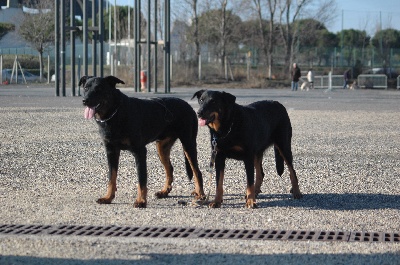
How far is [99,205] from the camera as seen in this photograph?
30.9 feet

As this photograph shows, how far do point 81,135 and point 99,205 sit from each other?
9.22 meters

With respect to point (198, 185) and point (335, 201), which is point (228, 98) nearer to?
point (198, 185)

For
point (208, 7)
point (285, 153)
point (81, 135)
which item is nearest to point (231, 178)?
point (285, 153)

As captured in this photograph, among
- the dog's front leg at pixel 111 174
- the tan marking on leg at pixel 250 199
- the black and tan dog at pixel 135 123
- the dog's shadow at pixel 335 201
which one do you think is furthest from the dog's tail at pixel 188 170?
the tan marking on leg at pixel 250 199

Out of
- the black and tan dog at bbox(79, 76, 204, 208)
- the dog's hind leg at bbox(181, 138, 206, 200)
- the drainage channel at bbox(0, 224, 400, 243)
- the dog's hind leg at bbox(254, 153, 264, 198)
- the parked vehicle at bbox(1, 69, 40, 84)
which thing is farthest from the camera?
the parked vehicle at bbox(1, 69, 40, 84)

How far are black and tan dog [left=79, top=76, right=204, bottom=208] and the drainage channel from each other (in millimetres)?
1316

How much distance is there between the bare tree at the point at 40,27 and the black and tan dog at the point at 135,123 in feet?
176

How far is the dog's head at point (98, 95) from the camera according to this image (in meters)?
9.19

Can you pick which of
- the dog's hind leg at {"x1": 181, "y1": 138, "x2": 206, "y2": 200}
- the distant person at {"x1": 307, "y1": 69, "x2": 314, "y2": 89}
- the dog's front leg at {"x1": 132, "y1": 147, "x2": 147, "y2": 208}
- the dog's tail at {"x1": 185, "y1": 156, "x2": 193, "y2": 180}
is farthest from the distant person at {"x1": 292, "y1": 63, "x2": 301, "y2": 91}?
the dog's front leg at {"x1": 132, "y1": 147, "x2": 147, "y2": 208}

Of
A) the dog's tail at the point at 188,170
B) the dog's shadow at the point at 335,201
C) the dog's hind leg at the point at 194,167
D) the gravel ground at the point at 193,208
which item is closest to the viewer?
the gravel ground at the point at 193,208

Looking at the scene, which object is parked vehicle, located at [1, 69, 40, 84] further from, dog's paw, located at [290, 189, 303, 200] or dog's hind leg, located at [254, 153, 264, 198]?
dog's paw, located at [290, 189, 303, 200]

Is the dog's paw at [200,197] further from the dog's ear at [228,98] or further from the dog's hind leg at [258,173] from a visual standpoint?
the dog's ear at [228,98]

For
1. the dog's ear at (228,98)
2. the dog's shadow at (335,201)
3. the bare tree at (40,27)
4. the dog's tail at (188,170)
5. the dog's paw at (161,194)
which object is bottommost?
the dog's shadow at (335,201)

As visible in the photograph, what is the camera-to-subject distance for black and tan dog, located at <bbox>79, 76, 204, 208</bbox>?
366 inches
